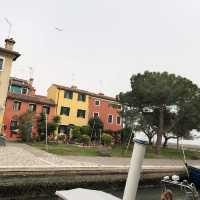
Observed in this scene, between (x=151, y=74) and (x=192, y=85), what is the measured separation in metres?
4.83

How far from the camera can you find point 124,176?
19969 mm

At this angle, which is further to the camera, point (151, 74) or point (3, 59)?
point (151, 74)

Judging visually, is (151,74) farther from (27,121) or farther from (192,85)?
(27,121)

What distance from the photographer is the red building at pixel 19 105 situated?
4147 centimetres

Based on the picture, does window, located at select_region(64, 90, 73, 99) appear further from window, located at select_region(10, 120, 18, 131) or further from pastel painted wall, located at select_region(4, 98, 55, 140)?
window, located at select_region(10, 120, 18, 131)

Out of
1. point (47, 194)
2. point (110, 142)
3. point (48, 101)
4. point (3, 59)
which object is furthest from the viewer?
point (48, 101)

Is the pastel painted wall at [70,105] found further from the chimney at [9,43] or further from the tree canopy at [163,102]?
the chimney at [9,43]

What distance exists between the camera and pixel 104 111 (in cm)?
5362

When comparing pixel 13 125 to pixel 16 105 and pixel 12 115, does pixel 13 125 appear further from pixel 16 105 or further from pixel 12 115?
pixel 16 105

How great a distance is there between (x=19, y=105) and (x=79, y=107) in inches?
409

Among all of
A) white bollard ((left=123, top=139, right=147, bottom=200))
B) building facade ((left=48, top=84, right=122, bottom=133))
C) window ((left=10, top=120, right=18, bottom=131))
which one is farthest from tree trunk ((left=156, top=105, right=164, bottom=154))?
white bollard ((left=123, top=139, right=147, bottom=200))

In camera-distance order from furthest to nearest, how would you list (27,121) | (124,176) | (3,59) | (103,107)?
(103,107) → (27,121) → (3,59) → (124,176)

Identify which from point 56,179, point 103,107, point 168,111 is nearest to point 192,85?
point 168,111

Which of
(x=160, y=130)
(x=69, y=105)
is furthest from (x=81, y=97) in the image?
(x=160, y=130)
